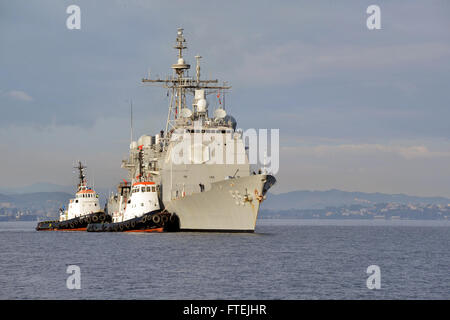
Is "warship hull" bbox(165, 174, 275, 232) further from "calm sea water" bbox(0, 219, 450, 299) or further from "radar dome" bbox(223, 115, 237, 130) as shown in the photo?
"radar dome" bbox(223, 115, 237, 130)

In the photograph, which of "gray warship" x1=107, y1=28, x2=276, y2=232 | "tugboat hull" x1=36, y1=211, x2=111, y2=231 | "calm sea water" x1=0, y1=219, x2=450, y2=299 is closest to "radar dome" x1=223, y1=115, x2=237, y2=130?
"gray warship" x1=107, y1=28, x2=276, y2=232

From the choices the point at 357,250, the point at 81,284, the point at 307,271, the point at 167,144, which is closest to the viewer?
the point at 81,284

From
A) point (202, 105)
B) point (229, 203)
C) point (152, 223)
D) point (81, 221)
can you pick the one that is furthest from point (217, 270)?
point (81, 221)

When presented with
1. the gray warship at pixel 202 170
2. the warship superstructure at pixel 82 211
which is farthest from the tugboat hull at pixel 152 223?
the warship superstructure at pixel 82 211

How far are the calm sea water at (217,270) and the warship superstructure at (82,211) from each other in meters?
24.6

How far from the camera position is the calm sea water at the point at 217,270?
26078mm

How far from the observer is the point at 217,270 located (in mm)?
31844

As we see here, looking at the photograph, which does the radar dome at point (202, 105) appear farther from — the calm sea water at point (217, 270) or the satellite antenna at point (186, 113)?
the calm sea water at point (217, 270)

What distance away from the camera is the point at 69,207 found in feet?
253

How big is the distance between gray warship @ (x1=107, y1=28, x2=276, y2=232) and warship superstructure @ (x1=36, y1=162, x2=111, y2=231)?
7.83 m

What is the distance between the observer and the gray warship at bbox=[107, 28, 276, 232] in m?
49.2
